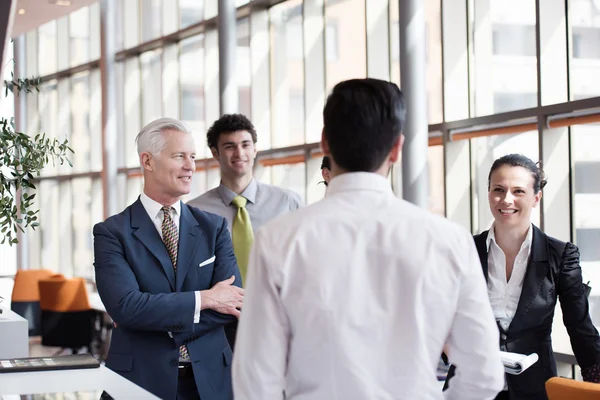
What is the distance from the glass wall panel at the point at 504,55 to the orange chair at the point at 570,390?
3.63m

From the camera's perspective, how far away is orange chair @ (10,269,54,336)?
10422 millimetres

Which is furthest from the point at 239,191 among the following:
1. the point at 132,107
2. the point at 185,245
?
the point at 132,107

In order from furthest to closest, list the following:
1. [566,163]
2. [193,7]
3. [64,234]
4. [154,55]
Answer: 1. [64,234]
2. [154,55]
3. [193,7]
4. [566,163]

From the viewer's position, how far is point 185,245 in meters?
2.70

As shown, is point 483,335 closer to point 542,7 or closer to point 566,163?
point 566,163

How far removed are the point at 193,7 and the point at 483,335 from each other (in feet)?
32.7

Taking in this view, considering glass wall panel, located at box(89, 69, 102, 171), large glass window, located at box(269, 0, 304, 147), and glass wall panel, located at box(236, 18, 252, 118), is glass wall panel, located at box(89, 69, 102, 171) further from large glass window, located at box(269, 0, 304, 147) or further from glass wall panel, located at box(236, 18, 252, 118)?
large glass window, located at box(269, 0, 304, 147)

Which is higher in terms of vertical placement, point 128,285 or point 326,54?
point 326,54

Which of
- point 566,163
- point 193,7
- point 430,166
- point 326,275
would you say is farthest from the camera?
point 193,7

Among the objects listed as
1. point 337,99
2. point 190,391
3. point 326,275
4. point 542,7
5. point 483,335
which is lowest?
point 190,391

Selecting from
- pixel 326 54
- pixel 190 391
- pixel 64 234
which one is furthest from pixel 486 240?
pixel 64 234

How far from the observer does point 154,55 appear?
12.1 m

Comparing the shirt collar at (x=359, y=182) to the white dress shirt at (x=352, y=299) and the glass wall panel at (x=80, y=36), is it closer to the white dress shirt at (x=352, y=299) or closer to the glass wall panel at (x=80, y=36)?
the white dress shirt at (x=352, y=299)

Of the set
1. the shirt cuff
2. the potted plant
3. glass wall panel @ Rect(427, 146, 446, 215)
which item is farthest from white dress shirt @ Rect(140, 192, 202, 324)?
glass wall panel @ Rect(427, 146, 446, 215)
